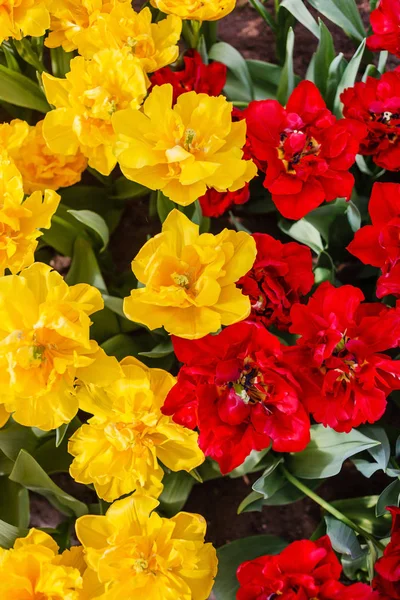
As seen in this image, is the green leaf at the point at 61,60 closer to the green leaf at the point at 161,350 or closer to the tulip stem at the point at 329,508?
the green leaf at the point at 161,350

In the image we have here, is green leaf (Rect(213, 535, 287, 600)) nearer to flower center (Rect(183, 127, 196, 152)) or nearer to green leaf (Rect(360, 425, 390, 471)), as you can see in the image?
green leaf (Rect(360, 425, 390, 471))

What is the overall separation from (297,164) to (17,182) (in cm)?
42

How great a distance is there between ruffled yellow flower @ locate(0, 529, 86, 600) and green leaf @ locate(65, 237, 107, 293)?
47cm

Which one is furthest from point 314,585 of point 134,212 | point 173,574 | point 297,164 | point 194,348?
point 134,212

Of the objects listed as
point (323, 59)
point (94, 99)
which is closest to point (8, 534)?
point (94, 99)

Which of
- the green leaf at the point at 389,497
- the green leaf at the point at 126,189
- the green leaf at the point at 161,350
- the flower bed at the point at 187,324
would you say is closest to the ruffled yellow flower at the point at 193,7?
the flower bed at the point at 187,324

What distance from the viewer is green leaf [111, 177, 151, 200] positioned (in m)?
1.21

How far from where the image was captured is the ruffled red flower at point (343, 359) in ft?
2.60

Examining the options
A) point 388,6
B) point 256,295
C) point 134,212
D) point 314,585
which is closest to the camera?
point 314,585

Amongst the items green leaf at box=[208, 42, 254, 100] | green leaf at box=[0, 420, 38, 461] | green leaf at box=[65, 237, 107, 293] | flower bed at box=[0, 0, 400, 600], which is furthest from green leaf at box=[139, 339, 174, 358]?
green leaf at box=[208, 42, 254, 100]

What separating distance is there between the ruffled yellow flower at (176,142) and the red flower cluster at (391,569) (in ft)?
1.83

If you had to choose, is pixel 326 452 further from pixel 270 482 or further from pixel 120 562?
pixel 120 562

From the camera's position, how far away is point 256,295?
889 mm

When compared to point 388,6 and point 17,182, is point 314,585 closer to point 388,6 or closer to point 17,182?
point 17,182
